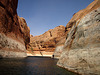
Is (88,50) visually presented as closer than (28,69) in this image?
Yes

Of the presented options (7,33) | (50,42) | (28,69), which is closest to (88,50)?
(28,69)

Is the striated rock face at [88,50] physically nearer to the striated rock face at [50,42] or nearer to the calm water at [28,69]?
the calm water at [28,69]

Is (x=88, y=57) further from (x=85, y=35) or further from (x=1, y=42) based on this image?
(x=1, y=42)

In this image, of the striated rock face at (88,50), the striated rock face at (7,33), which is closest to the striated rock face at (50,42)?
the striated rock face at (7,33)

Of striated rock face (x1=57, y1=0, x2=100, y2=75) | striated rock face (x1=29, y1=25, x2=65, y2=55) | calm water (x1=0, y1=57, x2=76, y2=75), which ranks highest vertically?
striated rock face (x1=29, y1=25, x2=65, y2=55)

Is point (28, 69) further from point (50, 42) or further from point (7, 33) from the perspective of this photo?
point (50, 42)

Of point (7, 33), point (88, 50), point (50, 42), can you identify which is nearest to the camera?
point (88, 50)

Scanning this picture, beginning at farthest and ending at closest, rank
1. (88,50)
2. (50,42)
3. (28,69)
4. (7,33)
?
1. (50,42)
2. (7,33)
3. (28,69)
4. (88,50)

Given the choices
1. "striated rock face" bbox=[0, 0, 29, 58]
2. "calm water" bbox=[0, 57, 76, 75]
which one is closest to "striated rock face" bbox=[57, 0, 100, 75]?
"calm water" bbox=[0, 57, 76, 75]

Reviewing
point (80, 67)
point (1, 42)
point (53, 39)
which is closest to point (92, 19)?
point (80, 67)

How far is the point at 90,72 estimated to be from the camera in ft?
24.6

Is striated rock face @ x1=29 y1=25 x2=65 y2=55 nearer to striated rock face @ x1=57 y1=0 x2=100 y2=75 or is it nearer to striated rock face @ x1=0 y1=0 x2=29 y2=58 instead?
striated rock face @ x1=0 y1=0 x2=29 y2=58

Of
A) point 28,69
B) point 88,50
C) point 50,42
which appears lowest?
point 28,69

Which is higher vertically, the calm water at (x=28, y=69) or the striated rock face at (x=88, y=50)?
the striated rock face at (x=88, y=50)
